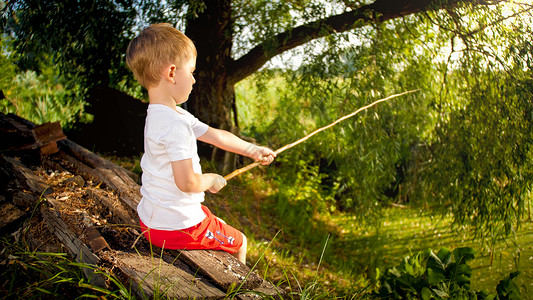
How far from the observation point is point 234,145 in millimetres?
2518

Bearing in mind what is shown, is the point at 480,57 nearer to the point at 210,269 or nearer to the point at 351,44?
the point at 351,44

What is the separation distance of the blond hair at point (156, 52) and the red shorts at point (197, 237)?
0.75 metres

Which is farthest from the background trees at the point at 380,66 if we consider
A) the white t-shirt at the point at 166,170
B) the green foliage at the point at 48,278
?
the green foliage at the point at 48,278

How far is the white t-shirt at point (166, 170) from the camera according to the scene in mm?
2002

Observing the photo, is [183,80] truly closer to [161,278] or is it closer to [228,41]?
[161,278]

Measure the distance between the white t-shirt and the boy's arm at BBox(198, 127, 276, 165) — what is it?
25 cm

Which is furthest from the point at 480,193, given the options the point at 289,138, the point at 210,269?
the point at 210,269

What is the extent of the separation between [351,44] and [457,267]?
242 cm

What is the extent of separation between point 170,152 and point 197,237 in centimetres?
52

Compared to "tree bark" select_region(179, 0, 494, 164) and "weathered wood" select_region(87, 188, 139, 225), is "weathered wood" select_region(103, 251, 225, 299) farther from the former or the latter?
"tree bark" select_region(179, 0, 494, 164)

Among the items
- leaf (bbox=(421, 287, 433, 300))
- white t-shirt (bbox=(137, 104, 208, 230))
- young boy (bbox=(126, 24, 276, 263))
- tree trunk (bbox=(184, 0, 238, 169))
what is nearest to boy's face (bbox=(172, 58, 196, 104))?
young boy (bbox=(126, 24, 276, 263))

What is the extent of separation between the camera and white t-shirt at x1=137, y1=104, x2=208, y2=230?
2.00 m

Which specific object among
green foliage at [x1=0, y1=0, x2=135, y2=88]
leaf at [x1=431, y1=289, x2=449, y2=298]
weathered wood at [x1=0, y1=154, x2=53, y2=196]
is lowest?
leaf at [x1=431, y1=289, x2=449, y2=298]

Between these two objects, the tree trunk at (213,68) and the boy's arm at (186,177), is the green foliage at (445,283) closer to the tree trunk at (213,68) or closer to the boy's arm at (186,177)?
the boy's arm at (186,177)
